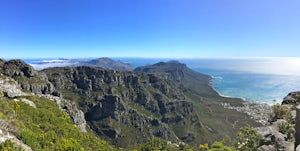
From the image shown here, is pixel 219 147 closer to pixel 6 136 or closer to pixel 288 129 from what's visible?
pixel 288 129

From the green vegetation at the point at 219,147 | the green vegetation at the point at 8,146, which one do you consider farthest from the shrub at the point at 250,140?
the green vegetation at the point at 8,146

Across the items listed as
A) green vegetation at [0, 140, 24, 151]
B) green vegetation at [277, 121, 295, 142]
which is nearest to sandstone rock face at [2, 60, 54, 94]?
green vegetation at [0, 140, 24, 151]

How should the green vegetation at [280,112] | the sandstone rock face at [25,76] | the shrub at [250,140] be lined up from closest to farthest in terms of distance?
the shrub at [250,140] < the green vegetation at [280,112] < the sandstone rock face at [25,76]

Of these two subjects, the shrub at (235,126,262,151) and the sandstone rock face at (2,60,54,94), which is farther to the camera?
the sandstone rock face at (2,60,54,94)

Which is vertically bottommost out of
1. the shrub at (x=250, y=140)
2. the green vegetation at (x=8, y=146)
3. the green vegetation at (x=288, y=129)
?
the shrub at (x=250, y=140)

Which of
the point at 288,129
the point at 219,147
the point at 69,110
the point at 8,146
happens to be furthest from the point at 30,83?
the point at 288,129

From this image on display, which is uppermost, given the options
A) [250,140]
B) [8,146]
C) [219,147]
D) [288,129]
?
[288,129]

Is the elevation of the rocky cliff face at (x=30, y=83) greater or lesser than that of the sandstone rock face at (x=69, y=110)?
greater

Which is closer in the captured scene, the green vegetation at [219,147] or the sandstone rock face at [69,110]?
the green vegetation at [219,147]

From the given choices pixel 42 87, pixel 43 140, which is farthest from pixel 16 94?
pixel 42 87

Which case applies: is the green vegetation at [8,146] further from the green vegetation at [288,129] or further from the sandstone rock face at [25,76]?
the sandstone rock face at [25,76]

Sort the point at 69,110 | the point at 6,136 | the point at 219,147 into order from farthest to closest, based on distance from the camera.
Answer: the point at 69,110 < the point at 219,147 < the point at 6,136

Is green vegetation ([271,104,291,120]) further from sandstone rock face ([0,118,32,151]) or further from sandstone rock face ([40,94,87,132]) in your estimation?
sandstone rock face ([40,94,87,132])

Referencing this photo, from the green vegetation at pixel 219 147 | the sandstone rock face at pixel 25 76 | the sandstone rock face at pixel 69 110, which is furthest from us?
the sandstone rock face at pixel 25 76
